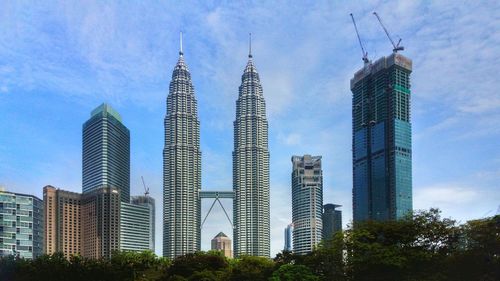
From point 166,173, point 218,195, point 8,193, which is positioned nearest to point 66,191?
point 166,173

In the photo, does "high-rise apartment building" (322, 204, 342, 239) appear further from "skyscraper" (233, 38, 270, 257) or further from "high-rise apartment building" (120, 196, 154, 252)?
"high-rise apartment building" (120, 196, 154, 252)

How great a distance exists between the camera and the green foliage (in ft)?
87.2

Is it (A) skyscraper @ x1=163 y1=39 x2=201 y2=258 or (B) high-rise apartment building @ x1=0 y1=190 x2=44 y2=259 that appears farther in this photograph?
(A) skyscraper @ x1=163 y1=39 x2=201 y2=258

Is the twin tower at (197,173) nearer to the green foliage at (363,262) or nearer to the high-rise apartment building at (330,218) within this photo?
the high-rise apartment building at (330,218)

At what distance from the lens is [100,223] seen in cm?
11819

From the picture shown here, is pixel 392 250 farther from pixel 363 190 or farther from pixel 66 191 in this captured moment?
pixel 66 191

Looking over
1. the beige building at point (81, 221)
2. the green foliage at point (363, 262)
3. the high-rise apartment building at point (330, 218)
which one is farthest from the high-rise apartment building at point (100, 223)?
the green foliage at point (363, 262)

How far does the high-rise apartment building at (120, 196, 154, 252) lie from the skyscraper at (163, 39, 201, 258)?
8415mm

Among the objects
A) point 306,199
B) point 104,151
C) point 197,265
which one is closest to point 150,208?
point 104,151

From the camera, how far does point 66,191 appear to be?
124062 mm

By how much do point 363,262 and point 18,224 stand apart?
5768 centimetres

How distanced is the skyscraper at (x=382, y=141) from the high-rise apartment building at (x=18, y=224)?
2383 inches

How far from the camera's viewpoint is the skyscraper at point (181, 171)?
134375mm

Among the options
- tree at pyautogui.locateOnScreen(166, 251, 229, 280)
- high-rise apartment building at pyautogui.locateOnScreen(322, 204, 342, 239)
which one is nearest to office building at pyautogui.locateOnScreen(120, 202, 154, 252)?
high-rise apartment building at pyautogui.locateOnScreen(322, 204, 342, 239)
